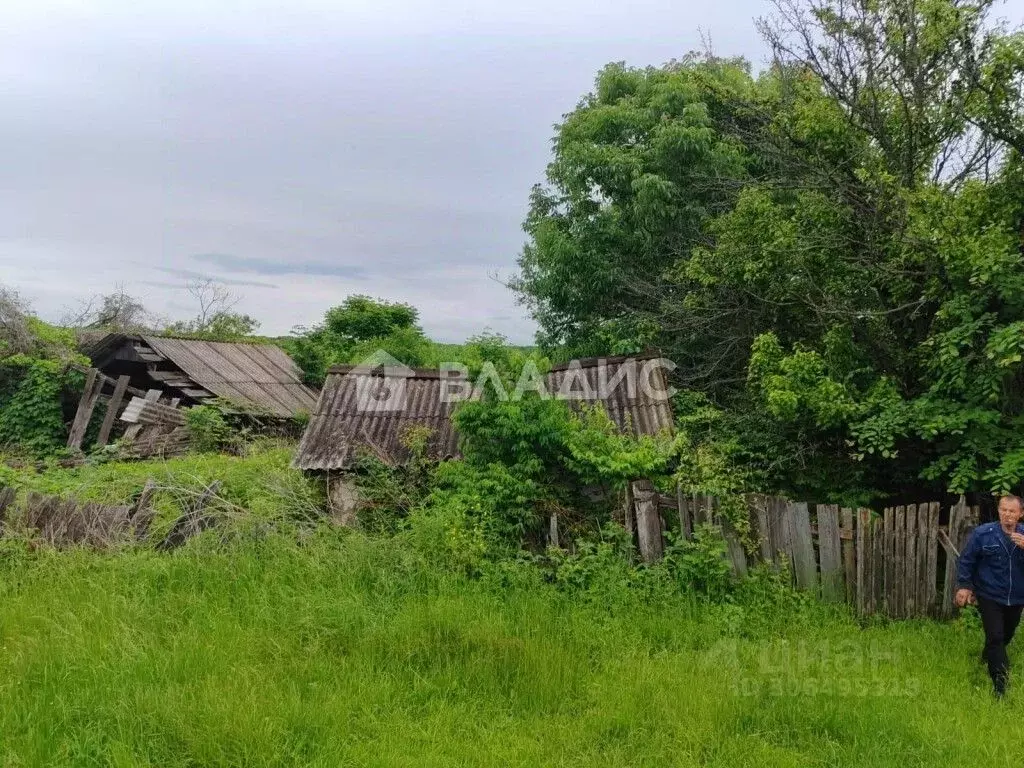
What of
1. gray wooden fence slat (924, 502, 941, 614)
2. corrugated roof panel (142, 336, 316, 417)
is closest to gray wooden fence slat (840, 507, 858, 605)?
gray wooden fence slat (924, 502, 941, 614)

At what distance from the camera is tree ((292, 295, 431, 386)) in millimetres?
17609

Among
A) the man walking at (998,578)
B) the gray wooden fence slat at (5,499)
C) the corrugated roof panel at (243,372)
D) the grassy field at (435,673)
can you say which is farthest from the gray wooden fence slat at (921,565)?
the corrugated roof panel at (243,372)

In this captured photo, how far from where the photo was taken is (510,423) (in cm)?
636

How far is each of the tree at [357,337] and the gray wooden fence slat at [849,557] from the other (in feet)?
40.9

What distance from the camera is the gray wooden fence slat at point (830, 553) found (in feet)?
18.5

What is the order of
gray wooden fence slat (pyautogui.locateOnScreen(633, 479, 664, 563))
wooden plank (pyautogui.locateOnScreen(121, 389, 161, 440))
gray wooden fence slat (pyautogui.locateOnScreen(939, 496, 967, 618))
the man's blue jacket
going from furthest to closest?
wooden plank (pyautogui.locateOnScreen(121, 389, 161, 440))
gray wooden fence slat (pyautogui.locateOnScreen(633, 479, 664, 563))
gray wooden fence slat (pyautogui.locateOnScreen(939, 496, 967, 618))
the man's blue jacket

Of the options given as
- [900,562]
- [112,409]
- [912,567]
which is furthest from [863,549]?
[112,409]

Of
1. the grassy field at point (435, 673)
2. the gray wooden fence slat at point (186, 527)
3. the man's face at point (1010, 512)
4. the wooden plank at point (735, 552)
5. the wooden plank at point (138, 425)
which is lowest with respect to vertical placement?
the grassy field at point (435, 673)

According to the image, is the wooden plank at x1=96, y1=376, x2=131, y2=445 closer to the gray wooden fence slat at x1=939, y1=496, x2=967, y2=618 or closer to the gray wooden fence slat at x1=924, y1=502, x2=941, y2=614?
the gray wooden fence slat at x1=924, y1=502, x2=941, y2=614

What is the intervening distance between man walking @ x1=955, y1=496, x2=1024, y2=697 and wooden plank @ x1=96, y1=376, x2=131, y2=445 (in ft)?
51.4

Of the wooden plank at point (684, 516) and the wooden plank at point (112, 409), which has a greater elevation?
the wooden plank at point (112, 409)

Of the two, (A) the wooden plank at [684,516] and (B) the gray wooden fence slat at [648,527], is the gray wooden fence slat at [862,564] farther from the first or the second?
(B) the gray wooden fence slat at [648,527]

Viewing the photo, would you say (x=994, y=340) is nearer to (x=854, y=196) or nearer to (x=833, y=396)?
(x=833, y=396)

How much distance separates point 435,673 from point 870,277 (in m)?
6.42
